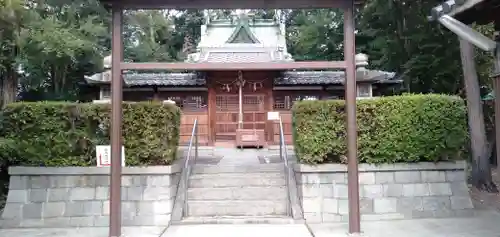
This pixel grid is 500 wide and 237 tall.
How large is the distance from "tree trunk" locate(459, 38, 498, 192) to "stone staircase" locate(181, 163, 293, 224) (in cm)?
543

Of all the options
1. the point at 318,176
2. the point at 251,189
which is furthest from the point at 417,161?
the point at 251,189

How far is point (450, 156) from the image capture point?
305 inches

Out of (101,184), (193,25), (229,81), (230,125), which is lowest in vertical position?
(101,184)

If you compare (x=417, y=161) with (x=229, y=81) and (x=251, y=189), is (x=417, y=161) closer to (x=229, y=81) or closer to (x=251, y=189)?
(x=251, y=189)

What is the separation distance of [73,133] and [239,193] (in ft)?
10.8

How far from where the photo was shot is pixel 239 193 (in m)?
7.91

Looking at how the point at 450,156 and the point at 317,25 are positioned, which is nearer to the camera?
the point at 450,156

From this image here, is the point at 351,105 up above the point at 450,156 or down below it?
above

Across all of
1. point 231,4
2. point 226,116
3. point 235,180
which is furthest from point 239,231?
point 226,116

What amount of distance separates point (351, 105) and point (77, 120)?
4925 mm

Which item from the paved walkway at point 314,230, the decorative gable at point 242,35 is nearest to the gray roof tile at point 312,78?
the decorative gable at point 242,35

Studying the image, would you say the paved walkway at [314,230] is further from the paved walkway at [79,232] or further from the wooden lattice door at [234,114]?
the wooden lattice door at [234,114]

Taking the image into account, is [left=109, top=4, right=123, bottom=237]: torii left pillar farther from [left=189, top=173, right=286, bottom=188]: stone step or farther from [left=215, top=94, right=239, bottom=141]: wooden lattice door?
[left=215, top=94, right=239, bottom=141]: wooden lattice door

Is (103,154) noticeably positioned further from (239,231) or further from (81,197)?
(239,231)
